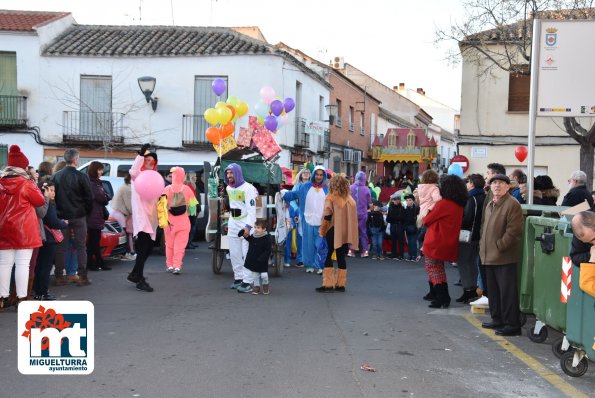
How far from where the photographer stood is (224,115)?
14.7 metres

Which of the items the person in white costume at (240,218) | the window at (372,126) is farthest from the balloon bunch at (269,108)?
the window at (372,126)

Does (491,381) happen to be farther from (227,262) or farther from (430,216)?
(227,262)

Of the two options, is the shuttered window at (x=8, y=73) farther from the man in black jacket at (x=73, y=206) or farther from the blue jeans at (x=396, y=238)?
the man in black jacket at (x=73, y=206)

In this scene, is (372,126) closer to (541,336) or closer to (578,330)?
(541,336)

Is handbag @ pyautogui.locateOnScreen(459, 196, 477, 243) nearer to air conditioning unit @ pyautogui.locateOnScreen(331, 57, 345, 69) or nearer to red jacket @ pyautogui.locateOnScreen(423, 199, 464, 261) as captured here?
red jacket @ pyautogui.locateOnScreen(423, 199, 464, 261)

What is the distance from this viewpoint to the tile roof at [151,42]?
26.6 m

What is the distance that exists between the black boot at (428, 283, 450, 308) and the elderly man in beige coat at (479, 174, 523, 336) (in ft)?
5.34

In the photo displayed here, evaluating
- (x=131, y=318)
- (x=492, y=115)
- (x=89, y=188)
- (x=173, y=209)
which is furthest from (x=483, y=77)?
(x=131, y=318)

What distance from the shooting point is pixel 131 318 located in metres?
7.86

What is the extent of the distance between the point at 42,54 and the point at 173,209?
712 inches

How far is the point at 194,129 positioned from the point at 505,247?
20.5m

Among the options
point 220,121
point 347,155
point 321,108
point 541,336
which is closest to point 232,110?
point 220,121

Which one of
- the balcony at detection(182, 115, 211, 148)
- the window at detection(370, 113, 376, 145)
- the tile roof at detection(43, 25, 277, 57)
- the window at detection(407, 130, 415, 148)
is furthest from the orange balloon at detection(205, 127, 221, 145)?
the window at detection(370, 113, 376, 145)

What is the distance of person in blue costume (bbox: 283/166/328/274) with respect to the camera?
1223 centimetres
